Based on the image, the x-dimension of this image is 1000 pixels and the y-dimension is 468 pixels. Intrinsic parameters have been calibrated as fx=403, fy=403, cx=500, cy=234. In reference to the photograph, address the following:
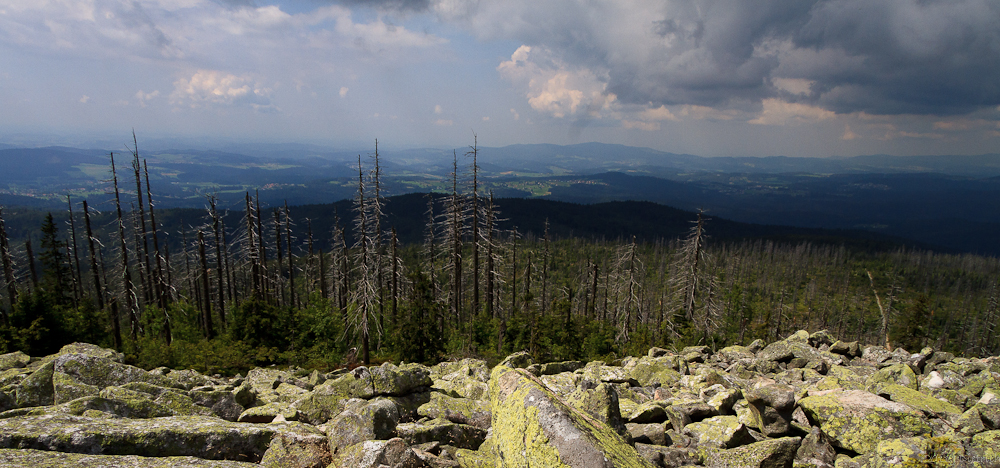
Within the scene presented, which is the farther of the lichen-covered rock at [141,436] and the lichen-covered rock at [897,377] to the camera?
the lichen-covered rock at [897,377]

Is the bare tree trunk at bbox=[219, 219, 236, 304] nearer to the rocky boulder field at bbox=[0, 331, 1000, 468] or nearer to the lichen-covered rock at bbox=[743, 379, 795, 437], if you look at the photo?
the rocky boulder field at bbox=[0, 331, 1000, 468]

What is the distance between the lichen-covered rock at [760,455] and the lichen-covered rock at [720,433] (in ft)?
1.20

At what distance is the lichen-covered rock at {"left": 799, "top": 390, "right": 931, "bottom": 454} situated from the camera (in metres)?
6.42

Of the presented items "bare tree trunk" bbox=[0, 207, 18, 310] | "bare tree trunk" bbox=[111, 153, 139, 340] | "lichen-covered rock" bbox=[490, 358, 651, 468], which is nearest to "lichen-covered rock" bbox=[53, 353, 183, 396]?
"lichen-covered rock" bbox=[490, 358, 651, 468]

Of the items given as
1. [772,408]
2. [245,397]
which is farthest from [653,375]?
[245,397]

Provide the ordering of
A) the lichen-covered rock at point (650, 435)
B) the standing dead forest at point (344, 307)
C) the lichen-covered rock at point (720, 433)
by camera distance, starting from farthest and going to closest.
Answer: the standing dead forest at point (344, 307) → the lichen-covered rock at point (650, 435) → the lichen-covered rock at point (720, 433)

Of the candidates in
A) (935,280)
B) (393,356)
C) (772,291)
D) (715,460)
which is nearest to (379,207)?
(393,356)

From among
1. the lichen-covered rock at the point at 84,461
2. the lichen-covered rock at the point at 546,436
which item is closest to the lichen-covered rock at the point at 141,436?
the lichen-covered rock at the point at 84,461

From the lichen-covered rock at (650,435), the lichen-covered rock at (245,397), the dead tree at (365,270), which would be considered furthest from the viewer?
the dead tree at (365,270)

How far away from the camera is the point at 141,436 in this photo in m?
5.04

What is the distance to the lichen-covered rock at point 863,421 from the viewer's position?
6.42 meters

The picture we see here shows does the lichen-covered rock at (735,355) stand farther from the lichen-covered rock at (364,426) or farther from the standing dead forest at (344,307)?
the lichen-covered rock at (364,426)

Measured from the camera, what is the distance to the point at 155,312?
3516 cm

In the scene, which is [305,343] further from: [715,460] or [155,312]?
[715,460]
